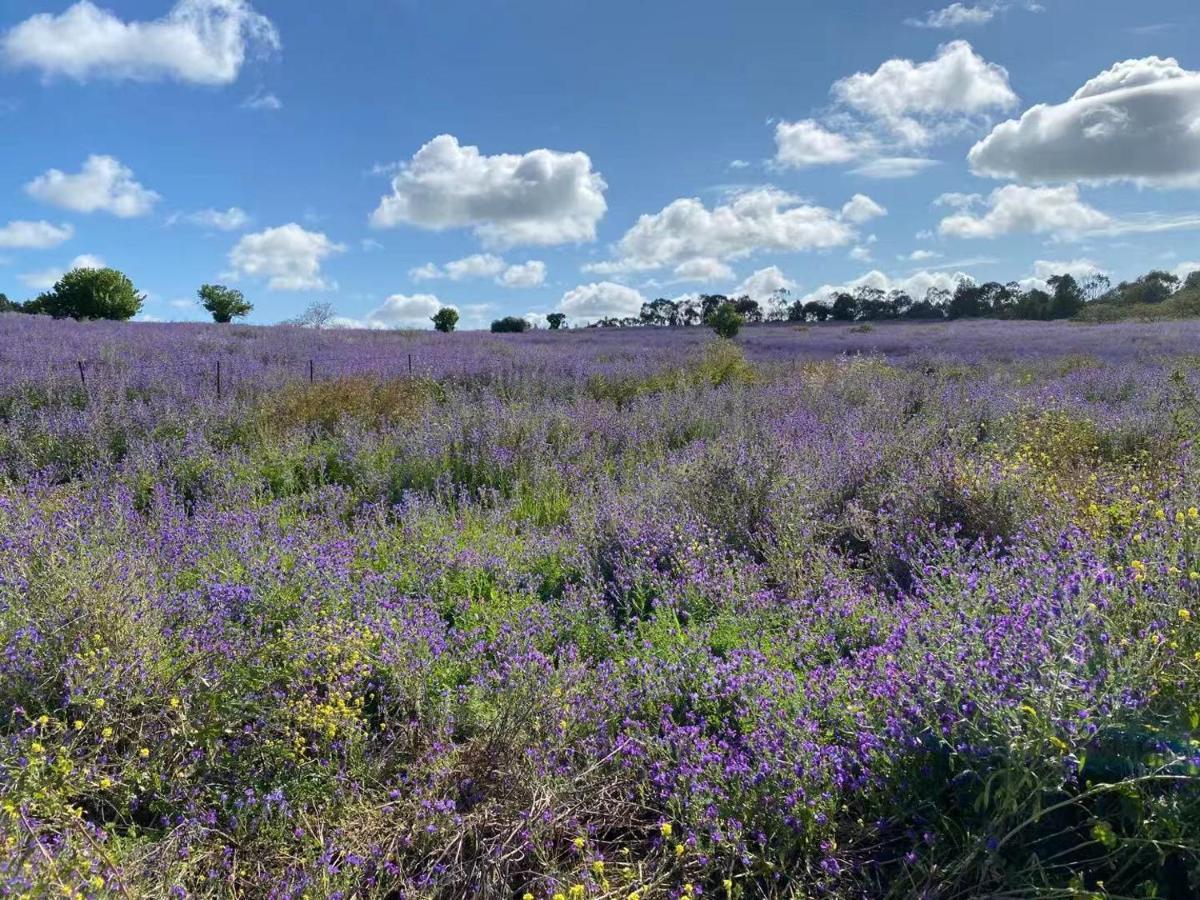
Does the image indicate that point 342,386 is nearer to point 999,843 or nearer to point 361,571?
point 361,571

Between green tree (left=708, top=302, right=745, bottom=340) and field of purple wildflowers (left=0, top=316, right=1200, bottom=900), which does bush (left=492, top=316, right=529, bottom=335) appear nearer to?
green tree (left=708, top=302, right=745, bottom=340)

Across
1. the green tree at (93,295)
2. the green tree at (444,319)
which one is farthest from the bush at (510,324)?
the green tree at (93,295)

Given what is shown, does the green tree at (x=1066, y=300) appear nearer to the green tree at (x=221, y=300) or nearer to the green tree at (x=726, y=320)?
the green tree at (x=726, y=320)

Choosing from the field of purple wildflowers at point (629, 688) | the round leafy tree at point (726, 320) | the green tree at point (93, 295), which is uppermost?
the green tree at point (93, 295)

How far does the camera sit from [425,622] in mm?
3131

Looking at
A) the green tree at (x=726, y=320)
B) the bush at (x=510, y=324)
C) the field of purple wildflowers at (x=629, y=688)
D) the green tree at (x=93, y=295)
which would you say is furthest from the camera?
the bush at (x=510, y=324)

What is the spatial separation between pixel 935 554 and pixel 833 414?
167 inches

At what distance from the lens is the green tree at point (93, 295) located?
93.4 feet

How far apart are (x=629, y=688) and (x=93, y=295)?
Result: 33.7m

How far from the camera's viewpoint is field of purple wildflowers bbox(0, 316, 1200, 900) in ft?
6.15

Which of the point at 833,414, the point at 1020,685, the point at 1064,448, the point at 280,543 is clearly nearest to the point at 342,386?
the point at 280,543

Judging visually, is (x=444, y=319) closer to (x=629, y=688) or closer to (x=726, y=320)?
(x=726, y=320)

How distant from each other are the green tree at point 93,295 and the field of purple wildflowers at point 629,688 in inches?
1147

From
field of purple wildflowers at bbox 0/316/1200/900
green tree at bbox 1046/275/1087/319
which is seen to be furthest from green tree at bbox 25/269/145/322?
green tree at bbox 1046/275/1087/319
